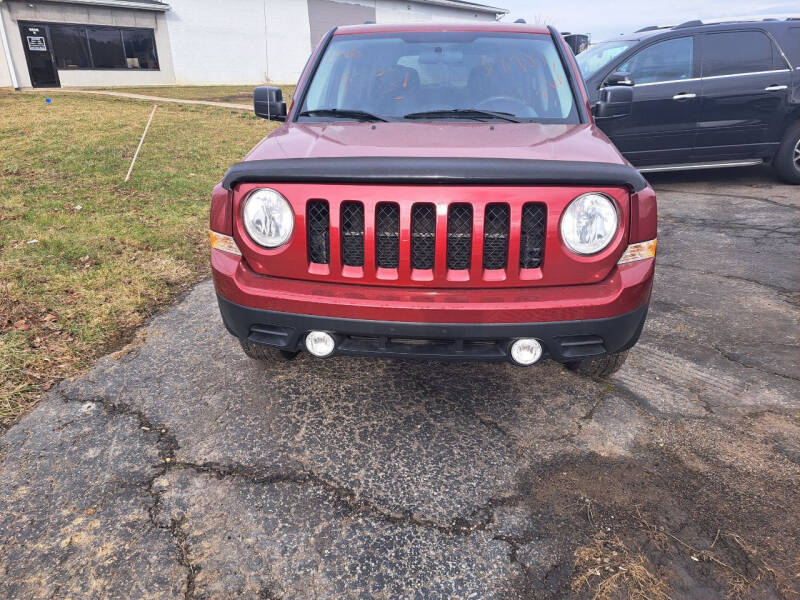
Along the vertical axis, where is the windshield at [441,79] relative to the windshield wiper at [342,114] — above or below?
above

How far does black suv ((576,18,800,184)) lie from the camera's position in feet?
22.0

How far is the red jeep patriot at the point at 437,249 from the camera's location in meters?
2.09

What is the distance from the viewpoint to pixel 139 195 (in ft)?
22.5

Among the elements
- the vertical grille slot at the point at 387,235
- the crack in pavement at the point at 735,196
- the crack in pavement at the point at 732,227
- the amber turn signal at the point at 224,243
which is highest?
the vertical grille slot at the point at 387,235

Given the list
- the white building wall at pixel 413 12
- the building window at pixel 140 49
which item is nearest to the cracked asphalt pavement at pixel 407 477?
the building window at pixel 140 49

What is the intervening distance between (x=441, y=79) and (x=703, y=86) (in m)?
5.06

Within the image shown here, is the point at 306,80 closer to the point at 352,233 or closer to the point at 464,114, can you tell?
the point at 464,114

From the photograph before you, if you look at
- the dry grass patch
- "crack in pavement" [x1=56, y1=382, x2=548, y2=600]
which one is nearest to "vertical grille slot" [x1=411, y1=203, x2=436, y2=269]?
"crack in pavement" [x1=56, y1=382, x2=548, y2=600]

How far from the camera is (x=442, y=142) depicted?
2.39 m

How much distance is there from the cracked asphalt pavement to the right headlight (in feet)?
2.95

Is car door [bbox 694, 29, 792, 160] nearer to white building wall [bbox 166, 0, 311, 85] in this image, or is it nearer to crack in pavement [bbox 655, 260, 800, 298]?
crack in pavement [bbox 655, 260, 800, 298]

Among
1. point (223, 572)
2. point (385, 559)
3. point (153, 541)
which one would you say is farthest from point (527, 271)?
point (153, 541)

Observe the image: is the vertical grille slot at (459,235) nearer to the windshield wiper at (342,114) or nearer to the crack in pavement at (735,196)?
the windshield wiper at (342,114)

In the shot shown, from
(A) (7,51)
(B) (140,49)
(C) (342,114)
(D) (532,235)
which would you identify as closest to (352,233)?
(D) (532,235)
